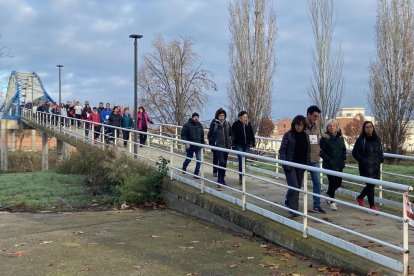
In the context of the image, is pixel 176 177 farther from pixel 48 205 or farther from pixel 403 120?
pixel 403 120

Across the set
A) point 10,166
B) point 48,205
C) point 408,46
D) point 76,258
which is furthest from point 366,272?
point 10,166

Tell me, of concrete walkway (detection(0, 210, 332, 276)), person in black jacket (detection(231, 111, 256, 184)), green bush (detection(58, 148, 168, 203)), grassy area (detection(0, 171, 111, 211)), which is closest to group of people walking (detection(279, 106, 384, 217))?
concrete walkway (detection(0, 210, 332, 276))

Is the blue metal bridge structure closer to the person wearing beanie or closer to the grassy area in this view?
the grassy area

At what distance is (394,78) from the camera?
79.2ft

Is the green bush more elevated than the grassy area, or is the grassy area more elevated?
the green bush

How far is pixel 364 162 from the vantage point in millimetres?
7352

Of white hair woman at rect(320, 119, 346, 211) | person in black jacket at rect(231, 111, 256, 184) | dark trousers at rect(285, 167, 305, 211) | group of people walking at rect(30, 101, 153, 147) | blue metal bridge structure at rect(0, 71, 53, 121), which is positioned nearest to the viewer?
dark trousers at rect(285, 167, 305, 211)

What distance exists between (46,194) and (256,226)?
6737 mm

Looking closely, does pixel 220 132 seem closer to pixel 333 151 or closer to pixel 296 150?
pixel 333 151

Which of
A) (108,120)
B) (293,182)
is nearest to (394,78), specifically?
(108,120)

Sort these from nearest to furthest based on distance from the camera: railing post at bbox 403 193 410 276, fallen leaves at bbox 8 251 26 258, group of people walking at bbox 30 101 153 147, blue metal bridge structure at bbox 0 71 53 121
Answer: railing post at bbox 403 193 410 276 < fallen leaves at bbox 8 251 26 258 < group of people walking at bbox 30 101 153 147 < blue metal bridge structure at bbox 0 71 53 121

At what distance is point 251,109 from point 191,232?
17884 millimetres

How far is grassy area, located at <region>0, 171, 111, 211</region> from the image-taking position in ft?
34.9

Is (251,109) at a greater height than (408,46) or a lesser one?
lesser
